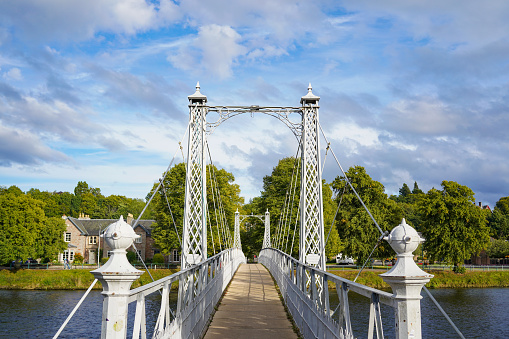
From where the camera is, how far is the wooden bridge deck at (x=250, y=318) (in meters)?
8.52

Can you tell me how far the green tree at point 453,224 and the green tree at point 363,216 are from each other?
9.56 ft

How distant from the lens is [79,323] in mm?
21484

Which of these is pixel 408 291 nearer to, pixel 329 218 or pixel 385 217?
pixel 329 218

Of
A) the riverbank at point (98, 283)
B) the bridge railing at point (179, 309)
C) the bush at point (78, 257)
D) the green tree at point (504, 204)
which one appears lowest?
the riverbank at point (98, 283)

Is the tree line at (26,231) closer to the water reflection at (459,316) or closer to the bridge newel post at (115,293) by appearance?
the water reflection at (459,316)

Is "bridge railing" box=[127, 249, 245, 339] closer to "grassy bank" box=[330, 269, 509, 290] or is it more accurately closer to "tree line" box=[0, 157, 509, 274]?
"tree line" box=[0, 157, 509, 274]

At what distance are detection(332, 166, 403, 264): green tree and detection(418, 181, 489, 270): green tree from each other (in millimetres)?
2913

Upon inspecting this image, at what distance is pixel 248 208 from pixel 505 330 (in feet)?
234

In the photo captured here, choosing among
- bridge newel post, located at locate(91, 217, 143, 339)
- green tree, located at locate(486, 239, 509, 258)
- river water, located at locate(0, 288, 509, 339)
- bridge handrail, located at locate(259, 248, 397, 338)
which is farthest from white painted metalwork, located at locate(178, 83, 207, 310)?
green tree, located at locate(486, 239, 509, 258)

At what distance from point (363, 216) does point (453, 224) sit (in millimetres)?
7885

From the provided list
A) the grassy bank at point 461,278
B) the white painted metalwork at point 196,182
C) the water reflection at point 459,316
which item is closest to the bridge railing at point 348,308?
the white painted metalwork at point 196,182

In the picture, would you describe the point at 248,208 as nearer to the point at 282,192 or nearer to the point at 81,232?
the point at 81,232

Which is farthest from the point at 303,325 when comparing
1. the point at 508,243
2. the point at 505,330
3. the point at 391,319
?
the point at 508,243

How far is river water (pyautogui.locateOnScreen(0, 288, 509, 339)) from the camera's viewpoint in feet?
66.2
